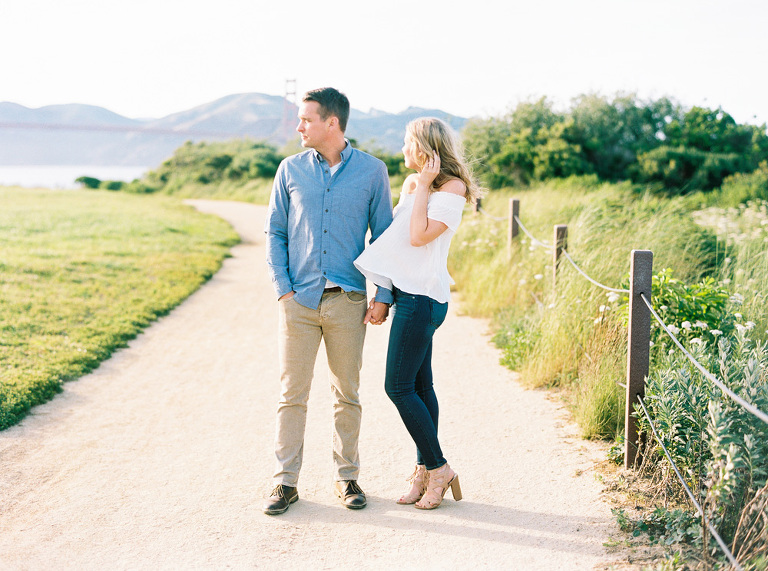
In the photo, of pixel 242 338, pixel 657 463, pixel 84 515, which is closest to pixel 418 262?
pixel 657 463

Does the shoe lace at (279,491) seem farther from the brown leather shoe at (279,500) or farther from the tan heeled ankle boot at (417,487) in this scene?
the tan heeled ankle boot at (417,487)

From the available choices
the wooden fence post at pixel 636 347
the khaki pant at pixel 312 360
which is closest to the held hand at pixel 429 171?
the khaki pant at pixel 312 360

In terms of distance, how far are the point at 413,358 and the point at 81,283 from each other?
802 centimetres

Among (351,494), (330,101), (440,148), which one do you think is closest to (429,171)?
(440,148)

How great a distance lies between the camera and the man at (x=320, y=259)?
347cm

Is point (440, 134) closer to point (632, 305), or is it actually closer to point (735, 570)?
point (632, 305)

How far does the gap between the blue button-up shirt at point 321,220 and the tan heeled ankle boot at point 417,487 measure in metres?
0.98

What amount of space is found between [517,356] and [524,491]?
263cm

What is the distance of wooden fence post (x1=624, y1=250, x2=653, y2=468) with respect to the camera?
154 inches

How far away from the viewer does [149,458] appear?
434 cm

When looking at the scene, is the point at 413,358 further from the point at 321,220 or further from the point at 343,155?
the point at 343,155

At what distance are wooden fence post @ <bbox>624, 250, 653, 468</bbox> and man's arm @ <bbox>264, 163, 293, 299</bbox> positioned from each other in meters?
→ 1.92

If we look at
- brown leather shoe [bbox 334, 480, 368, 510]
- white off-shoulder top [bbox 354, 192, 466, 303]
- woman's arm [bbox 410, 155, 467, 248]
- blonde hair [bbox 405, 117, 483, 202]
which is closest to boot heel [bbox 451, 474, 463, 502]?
brown leather shoe [bbox 334, 480, 368, 510]

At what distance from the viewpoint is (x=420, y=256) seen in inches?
134
